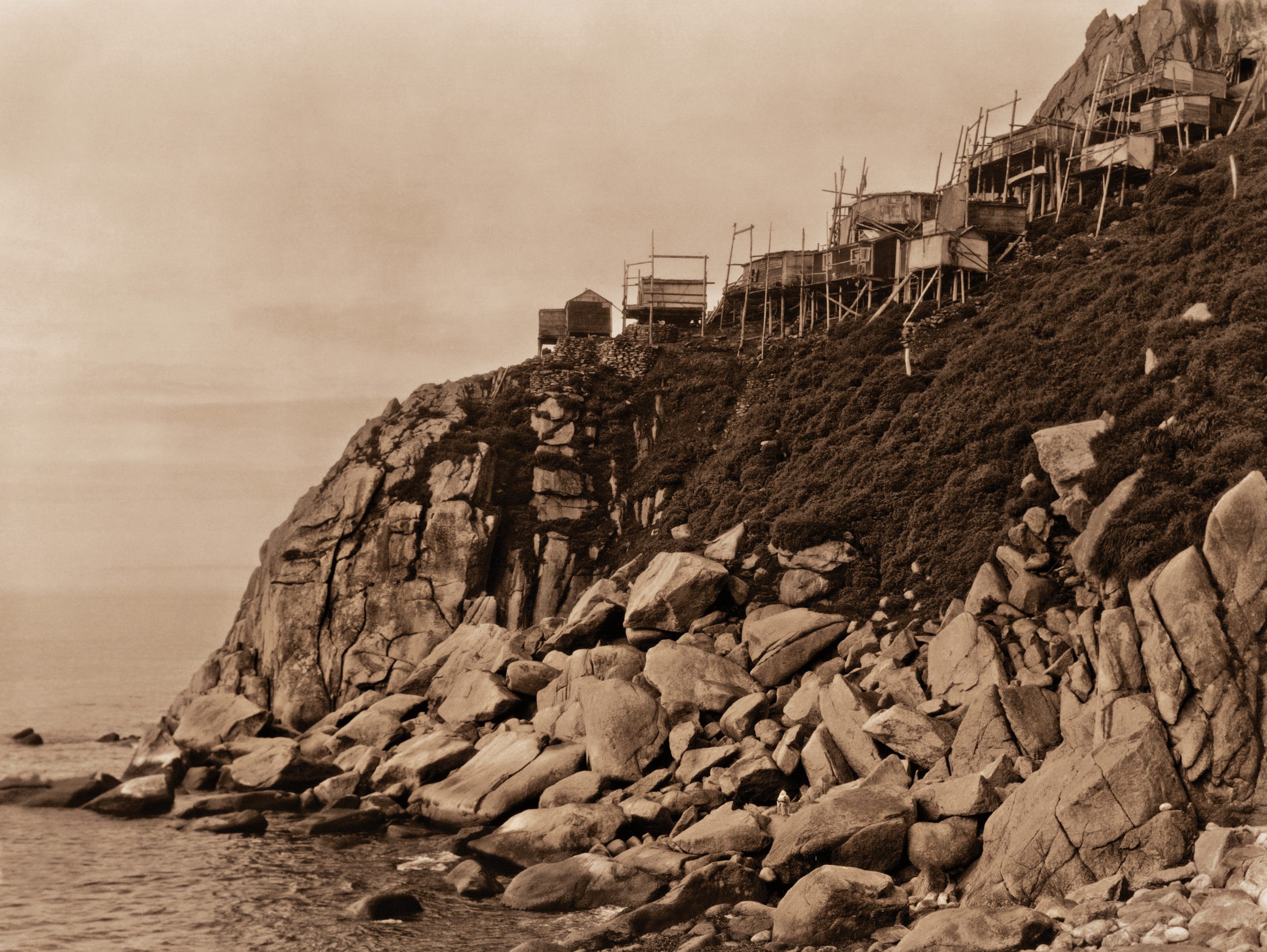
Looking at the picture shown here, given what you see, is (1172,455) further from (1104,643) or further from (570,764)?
(570,764)

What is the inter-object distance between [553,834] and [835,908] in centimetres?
1076

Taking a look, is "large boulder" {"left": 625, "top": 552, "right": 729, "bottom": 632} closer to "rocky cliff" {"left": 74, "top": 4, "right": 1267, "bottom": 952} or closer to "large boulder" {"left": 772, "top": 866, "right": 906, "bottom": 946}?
"rocky cliff" {"left": 74, "top": 4, "right": 1267, "bottom": 952}

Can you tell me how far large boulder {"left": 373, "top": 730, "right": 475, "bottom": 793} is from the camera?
4034 cm

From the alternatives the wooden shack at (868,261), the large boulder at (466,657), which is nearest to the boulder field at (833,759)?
the large boulder at (466,657)

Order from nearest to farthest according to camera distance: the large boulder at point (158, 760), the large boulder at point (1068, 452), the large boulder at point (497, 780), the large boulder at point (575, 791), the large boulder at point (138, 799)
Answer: the large boulder at point (575, 791) → the large boulder at point (1068, 452) → the large boulder at point (497, 780) → the large boulder at point (138, 799) → the large boulder at point (158, 760)

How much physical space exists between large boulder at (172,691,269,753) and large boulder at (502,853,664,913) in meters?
24.8

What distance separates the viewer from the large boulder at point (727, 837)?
2925 centimetres

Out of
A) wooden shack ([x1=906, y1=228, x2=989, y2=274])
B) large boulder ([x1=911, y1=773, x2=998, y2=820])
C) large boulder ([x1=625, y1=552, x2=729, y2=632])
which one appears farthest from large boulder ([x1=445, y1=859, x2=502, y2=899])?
wooden shack ([x1=906, y1=228, x2=989, y2=274])

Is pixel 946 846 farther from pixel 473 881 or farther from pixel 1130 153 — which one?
pixel 1130 153

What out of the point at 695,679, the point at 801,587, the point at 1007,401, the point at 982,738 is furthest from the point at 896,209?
the point at 982,738

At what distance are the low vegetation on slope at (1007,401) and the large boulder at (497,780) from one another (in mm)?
12892

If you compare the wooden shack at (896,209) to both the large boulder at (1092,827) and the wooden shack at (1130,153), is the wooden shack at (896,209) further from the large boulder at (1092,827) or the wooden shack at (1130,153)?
the large boulder at (1092,827)

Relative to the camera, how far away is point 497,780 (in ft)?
123

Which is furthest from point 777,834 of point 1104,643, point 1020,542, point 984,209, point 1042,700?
point 984,209
